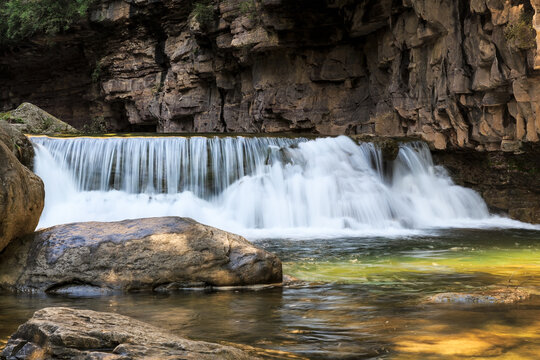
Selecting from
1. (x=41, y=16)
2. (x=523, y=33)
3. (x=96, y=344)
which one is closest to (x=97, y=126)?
(x=41, y=16)

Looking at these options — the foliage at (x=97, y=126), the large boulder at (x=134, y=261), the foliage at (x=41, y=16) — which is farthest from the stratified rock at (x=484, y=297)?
the foliage at (x=97, y=126)

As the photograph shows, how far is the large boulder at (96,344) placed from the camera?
290 cm

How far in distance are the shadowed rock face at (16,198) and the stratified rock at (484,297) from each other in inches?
172

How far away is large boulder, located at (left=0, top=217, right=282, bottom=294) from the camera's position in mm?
5723

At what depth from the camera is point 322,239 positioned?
10.7 m

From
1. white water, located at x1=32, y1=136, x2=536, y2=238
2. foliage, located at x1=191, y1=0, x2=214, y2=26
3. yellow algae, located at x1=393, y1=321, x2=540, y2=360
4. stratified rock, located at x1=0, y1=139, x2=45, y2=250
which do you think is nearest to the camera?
yellow algae, located at x1=393, y1=321, x2=540, y2=360

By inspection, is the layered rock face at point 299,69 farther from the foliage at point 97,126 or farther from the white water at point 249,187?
the white water at point 249,187

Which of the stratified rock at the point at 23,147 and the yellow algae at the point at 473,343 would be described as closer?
the yellow algae at the point at 473,343

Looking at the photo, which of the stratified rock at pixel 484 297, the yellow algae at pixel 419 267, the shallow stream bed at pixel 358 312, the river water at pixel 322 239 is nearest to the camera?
the shallow stream bed at pixel 358 312

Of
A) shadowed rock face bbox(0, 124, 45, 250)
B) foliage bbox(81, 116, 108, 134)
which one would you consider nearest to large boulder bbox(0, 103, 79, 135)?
foliage bbox(81, 116, 108, 134)

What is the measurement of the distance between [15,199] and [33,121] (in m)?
12.6

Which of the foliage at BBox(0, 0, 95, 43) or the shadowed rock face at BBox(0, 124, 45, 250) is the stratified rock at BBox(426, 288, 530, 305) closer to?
the shadowed rock face at BBox(0, 124, 45, 250)

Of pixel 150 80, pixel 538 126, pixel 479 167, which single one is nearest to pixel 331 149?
pixel 479 167

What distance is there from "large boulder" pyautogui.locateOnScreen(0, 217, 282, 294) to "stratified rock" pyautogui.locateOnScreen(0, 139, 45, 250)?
8.8 inches
